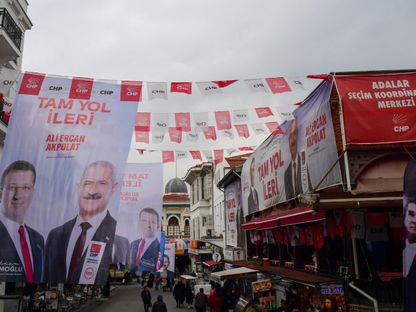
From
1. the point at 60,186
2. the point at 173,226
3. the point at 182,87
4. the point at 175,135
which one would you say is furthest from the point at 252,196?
the point at 173,226

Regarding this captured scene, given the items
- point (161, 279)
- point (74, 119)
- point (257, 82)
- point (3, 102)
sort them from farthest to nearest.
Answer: point (161, 279) < point (3, 102) < point (257, 82) < point (74, 119)

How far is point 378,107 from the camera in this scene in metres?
10.7

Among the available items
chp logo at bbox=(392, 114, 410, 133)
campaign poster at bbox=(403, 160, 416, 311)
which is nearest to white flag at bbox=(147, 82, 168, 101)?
chp logo at bbox=(392, 114, 410, 133)

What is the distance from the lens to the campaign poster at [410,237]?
558 centimetres

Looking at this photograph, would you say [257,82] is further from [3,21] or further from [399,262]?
[3,21]

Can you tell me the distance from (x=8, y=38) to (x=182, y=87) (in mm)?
7889

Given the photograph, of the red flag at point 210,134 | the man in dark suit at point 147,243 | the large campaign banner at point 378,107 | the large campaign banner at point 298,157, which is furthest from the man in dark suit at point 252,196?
the large campaign banner at point 378,107

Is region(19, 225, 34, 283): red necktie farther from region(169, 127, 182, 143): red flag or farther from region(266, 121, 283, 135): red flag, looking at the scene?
region(266, 121, 283, 135): red flag

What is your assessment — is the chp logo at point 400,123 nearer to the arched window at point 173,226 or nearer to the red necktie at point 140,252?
the red necktie at point 140,252

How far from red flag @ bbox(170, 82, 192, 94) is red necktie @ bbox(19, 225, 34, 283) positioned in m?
6.73

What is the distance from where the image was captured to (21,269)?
27.6 feet

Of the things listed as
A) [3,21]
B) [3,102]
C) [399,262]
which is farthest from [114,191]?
[3,21]

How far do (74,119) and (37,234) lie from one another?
258 centimetres

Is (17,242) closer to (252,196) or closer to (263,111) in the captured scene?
(263,111)
